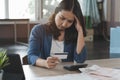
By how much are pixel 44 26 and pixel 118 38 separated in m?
0.80

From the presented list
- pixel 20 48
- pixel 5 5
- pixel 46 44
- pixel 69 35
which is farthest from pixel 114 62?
pixel 5 5

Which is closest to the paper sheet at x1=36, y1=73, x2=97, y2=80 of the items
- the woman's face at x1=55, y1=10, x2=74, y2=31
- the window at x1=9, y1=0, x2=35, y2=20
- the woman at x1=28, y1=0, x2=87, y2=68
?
the woman at x1=28, y1=0, x2=87, y2=68

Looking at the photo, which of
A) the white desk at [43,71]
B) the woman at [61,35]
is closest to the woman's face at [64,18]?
the woman at [61,35]

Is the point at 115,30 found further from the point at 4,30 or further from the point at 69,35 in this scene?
the point at 4,30

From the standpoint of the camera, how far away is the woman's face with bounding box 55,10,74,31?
185 cm

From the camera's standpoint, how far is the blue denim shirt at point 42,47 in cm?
184

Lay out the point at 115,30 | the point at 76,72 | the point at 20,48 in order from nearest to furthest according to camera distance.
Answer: the point at 76,72 < the point at 115,30 < the point at 20,48

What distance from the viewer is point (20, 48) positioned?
618 centimetres

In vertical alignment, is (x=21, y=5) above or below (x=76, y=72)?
above

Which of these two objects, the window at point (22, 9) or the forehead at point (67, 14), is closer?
the forehead at point (67, 14)

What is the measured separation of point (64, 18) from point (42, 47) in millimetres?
292

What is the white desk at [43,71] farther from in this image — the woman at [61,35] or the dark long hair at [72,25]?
the dark long hair at [72,25]

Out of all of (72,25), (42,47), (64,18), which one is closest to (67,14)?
(64,18)

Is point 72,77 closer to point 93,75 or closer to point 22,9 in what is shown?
point 93,75
